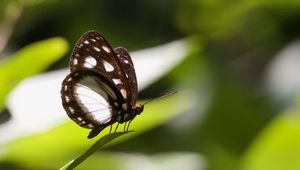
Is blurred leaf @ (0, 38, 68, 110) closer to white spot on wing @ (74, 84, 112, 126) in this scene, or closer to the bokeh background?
white spot on wing @ (74, 84, 112, 126)

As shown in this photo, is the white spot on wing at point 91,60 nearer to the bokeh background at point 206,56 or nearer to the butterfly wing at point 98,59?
the butterfly wing at point 98,59

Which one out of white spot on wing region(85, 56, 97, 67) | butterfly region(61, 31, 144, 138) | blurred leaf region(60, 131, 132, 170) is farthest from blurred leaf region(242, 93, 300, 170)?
blurred leaf region(60, 131, 132, 170)

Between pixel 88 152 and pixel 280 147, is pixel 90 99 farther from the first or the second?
pixel 280 147

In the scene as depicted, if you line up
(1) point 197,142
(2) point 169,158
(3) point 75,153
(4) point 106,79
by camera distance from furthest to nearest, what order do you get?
(1) point 197,142, (2) point 169,158, (3) point 75,153, (4) point 106,79

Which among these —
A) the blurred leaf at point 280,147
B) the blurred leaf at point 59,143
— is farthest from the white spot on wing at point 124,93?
the blurred leaf at point 280,147

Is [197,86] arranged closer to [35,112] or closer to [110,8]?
[110,8]

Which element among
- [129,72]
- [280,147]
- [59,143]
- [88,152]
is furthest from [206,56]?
[88,152]

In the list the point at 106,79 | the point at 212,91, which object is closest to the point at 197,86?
the point at 212,91
